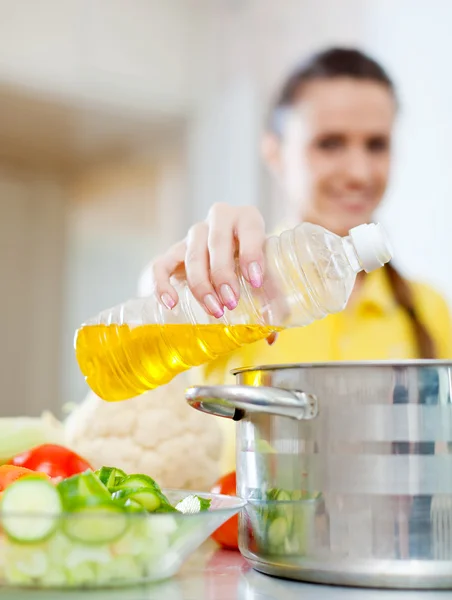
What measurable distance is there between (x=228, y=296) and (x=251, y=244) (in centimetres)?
8

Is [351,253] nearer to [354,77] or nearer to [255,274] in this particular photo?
[255,274]

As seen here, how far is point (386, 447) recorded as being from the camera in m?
0.46

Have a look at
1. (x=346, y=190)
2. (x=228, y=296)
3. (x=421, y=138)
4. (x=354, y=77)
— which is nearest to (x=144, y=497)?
(x=228, y=296)

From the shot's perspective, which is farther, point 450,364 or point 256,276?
point 256,276

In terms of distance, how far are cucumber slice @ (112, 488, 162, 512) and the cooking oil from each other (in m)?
0.26

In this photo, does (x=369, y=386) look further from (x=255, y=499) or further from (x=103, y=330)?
(x=103, y=330)

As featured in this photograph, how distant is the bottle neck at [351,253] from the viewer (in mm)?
608

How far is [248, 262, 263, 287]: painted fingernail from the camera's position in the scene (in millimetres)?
658

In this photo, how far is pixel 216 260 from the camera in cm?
70

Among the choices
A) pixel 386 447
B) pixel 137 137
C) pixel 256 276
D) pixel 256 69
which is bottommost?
pixel 386 447

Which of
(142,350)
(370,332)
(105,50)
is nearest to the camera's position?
(142,350)

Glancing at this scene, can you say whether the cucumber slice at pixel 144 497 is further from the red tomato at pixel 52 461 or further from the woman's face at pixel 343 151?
the woman's face at pixel 343 151

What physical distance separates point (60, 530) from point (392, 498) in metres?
Answer: 0.20


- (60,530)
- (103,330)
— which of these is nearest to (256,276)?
(103,330)
